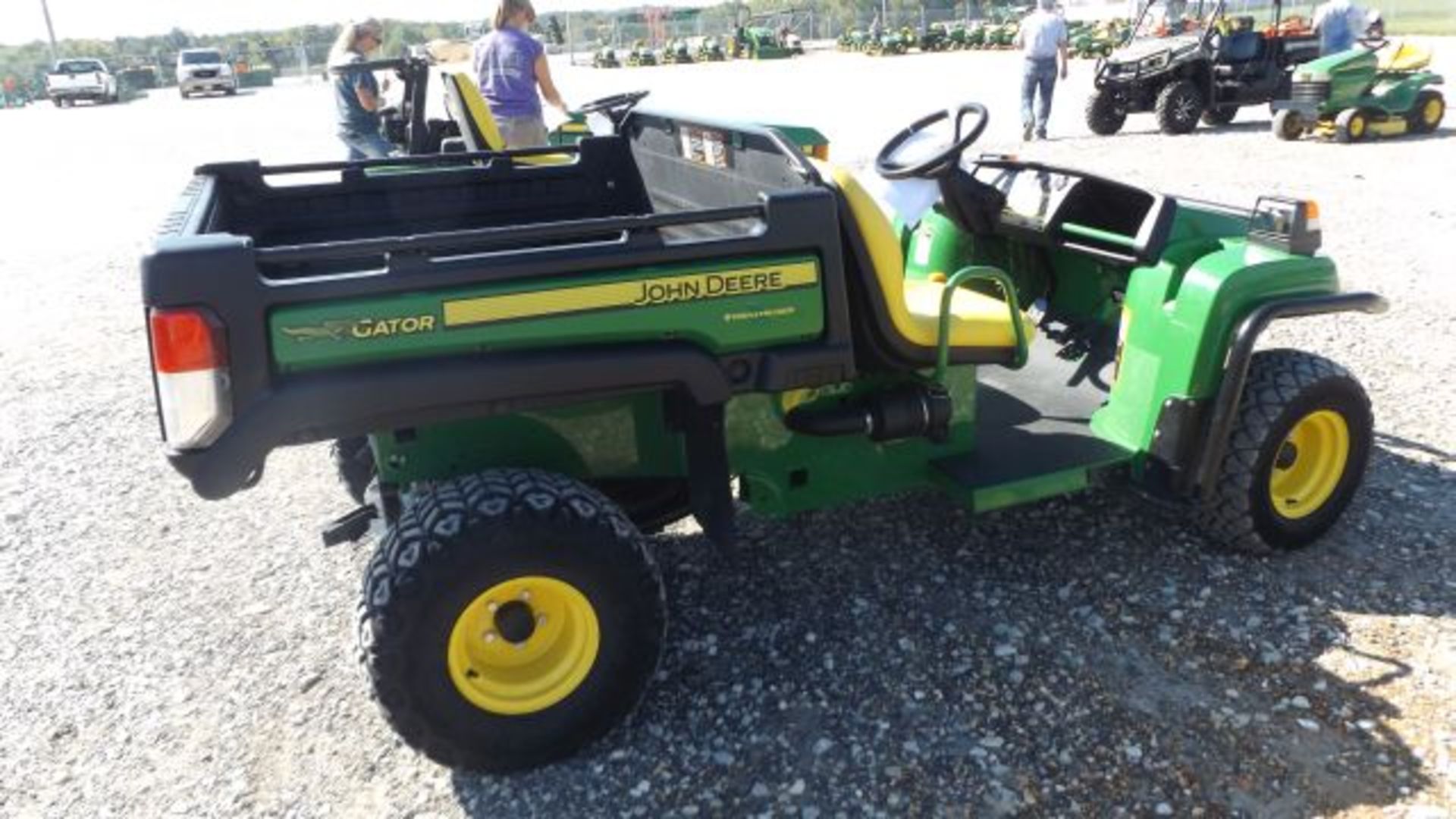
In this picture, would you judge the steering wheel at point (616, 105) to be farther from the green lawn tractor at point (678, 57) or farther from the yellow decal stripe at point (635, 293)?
the green lawn tractor at point (678, 57)

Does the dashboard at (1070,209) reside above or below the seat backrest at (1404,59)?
above

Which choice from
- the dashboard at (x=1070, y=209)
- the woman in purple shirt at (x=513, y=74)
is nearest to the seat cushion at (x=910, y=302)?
the dashboard at (x=1070, y=209)

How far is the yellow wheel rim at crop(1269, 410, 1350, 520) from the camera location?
11.7 ft

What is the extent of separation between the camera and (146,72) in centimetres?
4756

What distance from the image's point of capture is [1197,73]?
13.6 metres

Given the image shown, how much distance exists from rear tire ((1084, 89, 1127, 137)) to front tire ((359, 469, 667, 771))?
12.9m

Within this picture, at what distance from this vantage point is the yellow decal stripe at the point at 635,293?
2.45 meters

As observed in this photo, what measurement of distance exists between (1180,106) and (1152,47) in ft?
3.03

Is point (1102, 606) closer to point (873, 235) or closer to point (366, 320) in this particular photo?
point (873, 235)

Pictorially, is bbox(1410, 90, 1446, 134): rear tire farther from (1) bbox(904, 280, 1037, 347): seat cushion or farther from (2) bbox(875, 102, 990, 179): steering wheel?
(1) bbox(904, 280, 1037, 347): seat cushion

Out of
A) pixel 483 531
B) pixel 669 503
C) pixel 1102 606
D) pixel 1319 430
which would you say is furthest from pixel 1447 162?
pixel 483 531

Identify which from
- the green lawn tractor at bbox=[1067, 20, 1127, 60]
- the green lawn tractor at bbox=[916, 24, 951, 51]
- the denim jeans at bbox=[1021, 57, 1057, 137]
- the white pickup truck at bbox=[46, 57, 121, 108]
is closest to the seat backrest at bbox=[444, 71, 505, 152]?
the denim jeans at bbox=[1021, 57, 1057, 137]

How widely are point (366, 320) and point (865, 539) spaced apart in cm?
199

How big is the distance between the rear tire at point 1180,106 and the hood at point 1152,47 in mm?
475
